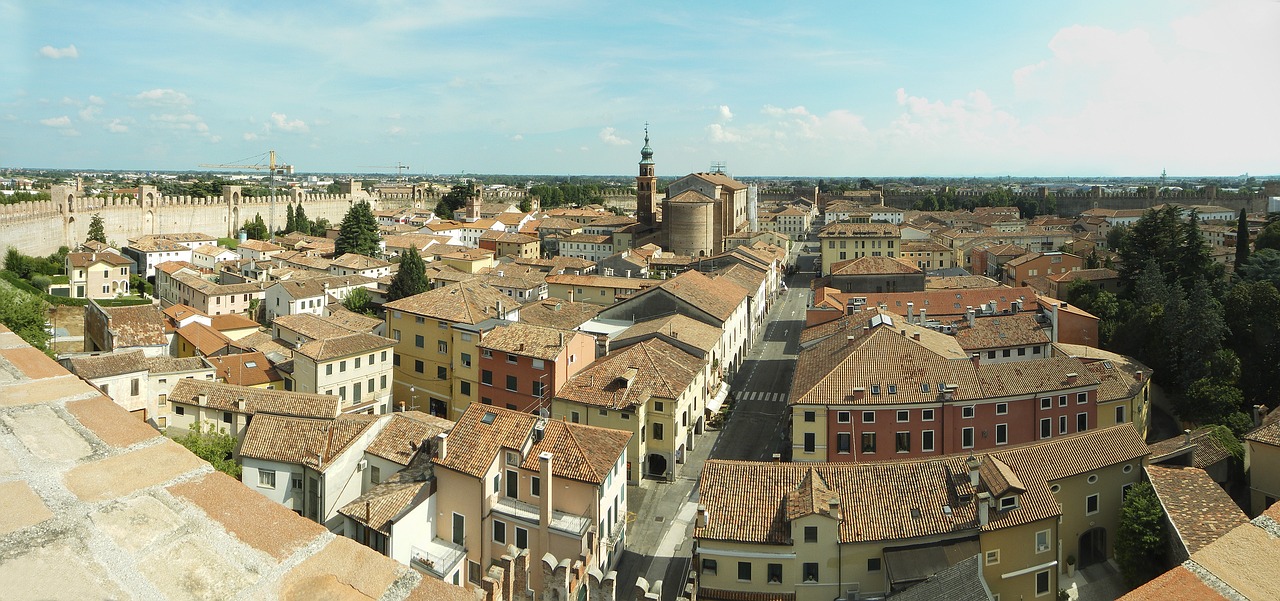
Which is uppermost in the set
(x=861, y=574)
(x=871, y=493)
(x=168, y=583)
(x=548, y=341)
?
(x=168, y=583)

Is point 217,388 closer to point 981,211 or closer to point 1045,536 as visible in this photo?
point 1045,536

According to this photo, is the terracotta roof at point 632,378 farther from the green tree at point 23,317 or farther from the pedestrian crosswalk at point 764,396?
the green tree at point 23,317

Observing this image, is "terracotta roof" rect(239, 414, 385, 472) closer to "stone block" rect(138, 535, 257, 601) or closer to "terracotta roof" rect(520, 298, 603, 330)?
"terracotta roof" rect(520, 298, 603, 330)

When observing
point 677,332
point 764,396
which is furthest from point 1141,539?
point 677,332

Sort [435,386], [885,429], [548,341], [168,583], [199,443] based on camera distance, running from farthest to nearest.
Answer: [435,386]
[548,341]
[885,429]
[199,443]
[168,583]

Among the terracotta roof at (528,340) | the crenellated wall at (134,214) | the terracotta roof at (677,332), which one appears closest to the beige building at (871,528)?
the terracotta roof at (528,340)

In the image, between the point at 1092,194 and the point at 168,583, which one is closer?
the point at 168,583

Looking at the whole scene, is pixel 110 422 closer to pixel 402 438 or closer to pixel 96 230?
pixel 402 438

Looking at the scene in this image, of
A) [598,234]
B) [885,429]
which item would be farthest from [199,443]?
[598,234]
